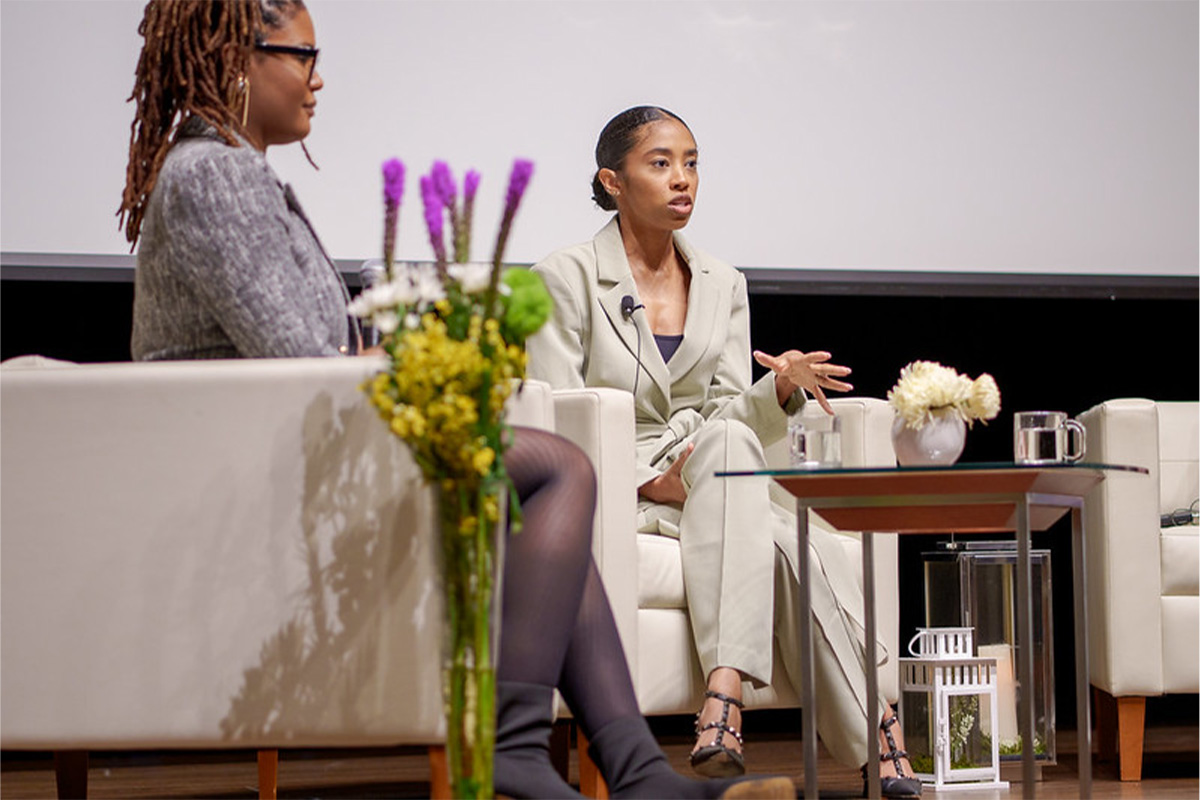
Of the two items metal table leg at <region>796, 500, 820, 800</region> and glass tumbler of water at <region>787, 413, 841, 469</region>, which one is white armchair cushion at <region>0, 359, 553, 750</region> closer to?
metal table leg at <region>796, 500, 820, 800</region>

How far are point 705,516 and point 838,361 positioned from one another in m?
1.46

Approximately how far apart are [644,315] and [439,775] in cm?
139

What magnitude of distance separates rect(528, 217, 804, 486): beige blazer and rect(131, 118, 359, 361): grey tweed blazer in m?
1.01

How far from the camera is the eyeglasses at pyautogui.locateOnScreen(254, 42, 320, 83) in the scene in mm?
2006

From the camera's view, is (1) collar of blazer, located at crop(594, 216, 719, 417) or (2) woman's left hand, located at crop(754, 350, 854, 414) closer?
(2) woman's left hand, located at crop(754, 350, 854, 414)

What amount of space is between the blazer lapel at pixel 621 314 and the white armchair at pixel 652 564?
304 mm

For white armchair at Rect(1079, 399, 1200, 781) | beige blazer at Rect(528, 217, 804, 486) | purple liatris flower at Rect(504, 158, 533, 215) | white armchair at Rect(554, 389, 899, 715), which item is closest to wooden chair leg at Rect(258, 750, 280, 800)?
white armchair at Rect(554, 389, 899, 715)

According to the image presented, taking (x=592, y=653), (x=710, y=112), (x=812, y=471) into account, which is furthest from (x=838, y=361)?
(x=592, y=653)

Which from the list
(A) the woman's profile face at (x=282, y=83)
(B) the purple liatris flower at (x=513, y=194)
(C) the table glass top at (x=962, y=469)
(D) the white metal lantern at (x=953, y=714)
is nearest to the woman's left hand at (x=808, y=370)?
(D) the white metal lantern at (x=953, y=714)

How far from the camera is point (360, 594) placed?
178cm

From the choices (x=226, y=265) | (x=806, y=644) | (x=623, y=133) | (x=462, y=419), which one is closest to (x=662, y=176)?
(x=623, y=133)

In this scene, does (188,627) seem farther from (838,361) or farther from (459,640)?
(838,361)

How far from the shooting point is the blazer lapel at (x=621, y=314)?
9.75ft

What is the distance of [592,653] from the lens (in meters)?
1.82
